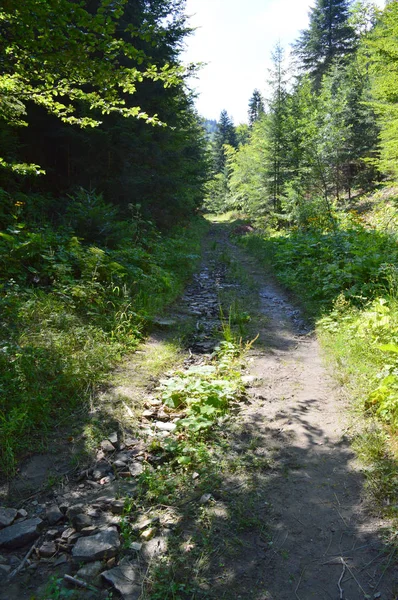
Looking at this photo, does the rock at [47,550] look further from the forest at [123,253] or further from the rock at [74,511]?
the forest at [123,253]

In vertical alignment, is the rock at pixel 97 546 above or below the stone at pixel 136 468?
above

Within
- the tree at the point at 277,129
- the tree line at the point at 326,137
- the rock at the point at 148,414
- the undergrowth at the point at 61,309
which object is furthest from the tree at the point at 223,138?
the rock at the point at 148,414

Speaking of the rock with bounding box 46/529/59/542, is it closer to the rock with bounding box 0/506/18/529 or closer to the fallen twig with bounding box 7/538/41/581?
the fallen twig with bounding box 7/538/41/581

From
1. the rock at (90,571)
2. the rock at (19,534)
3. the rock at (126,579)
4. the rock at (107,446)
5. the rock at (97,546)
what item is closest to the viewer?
the rock at (126,579)

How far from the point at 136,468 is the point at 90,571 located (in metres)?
1.08

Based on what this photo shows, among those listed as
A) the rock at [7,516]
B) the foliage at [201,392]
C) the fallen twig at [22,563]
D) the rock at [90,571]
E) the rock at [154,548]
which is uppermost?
the foliage at [201,392]

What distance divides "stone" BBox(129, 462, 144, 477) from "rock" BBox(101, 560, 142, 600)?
915 millimetres

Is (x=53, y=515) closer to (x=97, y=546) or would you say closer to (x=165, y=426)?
(x=97, y=546)

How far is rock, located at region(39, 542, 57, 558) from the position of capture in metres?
2.42

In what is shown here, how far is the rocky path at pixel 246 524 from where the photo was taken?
Answer: 2.20 meters

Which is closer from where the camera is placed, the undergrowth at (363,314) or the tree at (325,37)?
the undergrowth at (363,314)

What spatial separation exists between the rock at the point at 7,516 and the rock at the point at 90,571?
79 cm

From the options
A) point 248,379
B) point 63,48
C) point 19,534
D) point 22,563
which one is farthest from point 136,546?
point 63,48

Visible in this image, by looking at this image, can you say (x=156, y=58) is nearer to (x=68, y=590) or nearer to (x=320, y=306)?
(x=320, y=306)
